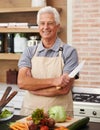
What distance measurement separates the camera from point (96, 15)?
364 centimetres

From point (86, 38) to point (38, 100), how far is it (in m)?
1.62

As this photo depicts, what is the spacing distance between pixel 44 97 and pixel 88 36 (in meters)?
1.62

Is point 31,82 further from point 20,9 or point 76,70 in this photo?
point 20,9

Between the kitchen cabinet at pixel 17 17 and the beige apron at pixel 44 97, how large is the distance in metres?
1.40

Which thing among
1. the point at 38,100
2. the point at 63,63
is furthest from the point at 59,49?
the point at 38,100

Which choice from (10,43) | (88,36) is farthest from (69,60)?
(10,43)

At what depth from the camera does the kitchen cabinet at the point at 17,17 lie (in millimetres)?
3816

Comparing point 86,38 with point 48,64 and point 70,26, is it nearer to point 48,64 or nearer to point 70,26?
point 70,26

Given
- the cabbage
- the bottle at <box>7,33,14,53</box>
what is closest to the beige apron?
the cabbage

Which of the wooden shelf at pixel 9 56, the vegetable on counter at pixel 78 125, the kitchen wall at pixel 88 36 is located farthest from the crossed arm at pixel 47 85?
the wooden shelf at pixel 9 56

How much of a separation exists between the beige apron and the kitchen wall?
1.41m

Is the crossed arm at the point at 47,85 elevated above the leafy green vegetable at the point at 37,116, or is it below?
above

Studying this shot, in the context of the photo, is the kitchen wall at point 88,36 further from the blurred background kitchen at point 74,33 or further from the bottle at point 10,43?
the bottle at point 10,43

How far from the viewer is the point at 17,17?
4.08 metres
